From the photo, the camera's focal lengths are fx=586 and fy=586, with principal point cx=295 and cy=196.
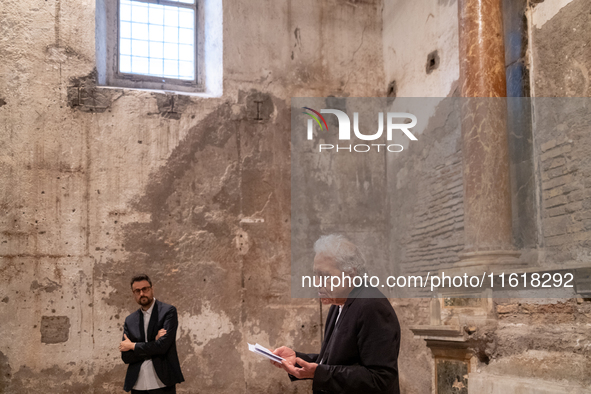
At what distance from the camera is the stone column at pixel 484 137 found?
5.26 metres

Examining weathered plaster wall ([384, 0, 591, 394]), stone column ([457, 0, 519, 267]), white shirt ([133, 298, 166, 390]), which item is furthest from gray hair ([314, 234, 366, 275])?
stone column ([457, 0, 519, 267])

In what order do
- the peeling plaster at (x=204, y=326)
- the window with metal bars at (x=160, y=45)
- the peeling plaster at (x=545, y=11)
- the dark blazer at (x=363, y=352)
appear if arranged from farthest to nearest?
the window with metal bars at (x=160, y=45) < the peeling plaster at (x=204, y=326) < the peeling plaster at (x=545, y=11) < the dark blazer at (x=363, y=352)

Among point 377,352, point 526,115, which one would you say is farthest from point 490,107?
point 377,352

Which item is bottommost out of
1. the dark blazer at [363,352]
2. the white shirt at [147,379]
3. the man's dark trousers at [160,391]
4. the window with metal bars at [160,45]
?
the man's dark trousers at [160,391]

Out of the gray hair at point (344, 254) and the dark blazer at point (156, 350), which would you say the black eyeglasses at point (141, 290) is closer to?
the dark blazer at point (156, 350)

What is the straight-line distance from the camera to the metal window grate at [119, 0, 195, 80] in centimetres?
770

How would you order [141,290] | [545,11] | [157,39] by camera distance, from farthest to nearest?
[157,39]
[545,11]
[141,290]

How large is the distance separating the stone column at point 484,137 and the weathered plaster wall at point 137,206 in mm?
2659

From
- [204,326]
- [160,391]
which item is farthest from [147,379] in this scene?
[204,326]

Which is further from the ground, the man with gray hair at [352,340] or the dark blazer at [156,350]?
the man with gray hair at [352,340]

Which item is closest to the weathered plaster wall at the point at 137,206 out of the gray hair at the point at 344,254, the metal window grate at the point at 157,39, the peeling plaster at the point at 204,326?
the peeling plaster at the point at 204,326

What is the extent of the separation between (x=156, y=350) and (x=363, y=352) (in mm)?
2314

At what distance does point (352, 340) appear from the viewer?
8.32 ft

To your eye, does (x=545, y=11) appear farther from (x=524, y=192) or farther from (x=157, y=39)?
(x=157, y=39)
